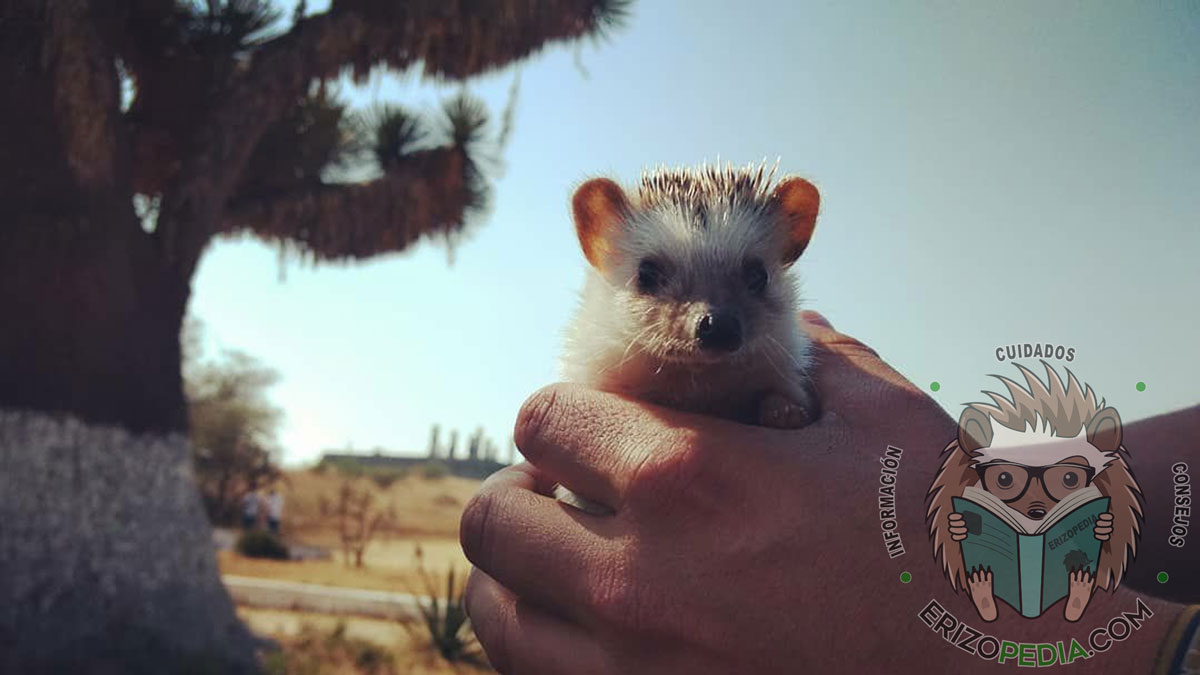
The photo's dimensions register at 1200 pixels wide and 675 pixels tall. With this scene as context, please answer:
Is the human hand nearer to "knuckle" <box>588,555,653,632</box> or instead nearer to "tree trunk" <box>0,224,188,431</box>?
"knuckle" <box>588,555,653,632</box>

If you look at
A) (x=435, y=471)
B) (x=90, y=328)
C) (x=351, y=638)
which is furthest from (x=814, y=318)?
(x=435, y=471)

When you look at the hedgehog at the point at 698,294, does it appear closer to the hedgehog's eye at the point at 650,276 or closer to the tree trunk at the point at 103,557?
the hedgehog's eye at the point at 650,276

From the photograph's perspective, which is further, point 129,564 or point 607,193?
point 129,564

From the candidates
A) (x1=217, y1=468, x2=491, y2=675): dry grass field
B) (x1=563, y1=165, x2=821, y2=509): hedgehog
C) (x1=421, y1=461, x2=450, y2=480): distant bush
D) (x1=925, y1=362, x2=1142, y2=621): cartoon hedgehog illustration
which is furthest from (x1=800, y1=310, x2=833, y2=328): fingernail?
(x1=421, y1=461, x2=450, y2=480): distant bush

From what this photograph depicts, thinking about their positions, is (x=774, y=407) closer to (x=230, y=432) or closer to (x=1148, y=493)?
(x=1148, y=493)

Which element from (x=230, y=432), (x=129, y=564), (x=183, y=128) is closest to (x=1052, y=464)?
(x=129, y=564)

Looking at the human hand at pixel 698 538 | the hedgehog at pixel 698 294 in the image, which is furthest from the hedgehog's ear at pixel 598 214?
the human hand at pixel 698 538

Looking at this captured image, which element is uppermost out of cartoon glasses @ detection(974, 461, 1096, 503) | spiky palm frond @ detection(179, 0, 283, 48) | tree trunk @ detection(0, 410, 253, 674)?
spiky palm frond @ detection(179, 0, 283, 48)
